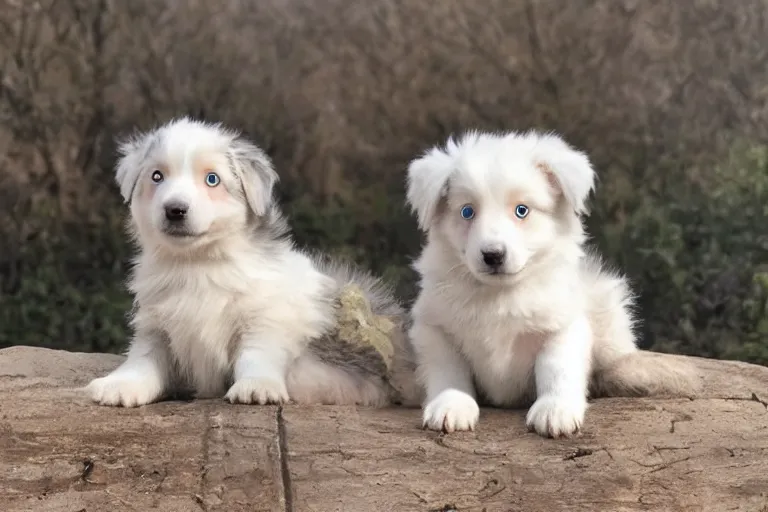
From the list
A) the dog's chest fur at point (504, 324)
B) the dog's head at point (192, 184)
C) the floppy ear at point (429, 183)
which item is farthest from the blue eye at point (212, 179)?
the dog's chest fur at point (504, 324)

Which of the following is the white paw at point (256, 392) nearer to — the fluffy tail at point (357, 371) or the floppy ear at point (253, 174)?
the fluffy tail at point (357, 371)

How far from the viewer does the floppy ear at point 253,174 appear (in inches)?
158

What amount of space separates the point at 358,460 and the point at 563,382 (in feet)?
2.97

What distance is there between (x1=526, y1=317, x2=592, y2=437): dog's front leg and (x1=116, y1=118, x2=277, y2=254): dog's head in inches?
55.1

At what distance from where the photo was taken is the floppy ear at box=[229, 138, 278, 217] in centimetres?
402

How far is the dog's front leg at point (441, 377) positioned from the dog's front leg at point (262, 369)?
22.0 inches

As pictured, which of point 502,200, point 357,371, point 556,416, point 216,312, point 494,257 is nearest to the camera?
point 556,416

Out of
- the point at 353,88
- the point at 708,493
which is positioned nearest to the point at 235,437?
the point at 708,493

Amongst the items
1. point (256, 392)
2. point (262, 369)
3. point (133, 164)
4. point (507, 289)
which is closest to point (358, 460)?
point (256, 392)

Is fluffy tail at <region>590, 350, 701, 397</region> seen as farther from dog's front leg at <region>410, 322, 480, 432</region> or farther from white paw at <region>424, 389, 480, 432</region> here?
white paw at <region>424, 389, 480, 432</region>

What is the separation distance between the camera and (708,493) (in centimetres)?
307

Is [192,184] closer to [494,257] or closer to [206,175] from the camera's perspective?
[206,175]

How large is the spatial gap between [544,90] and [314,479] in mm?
3503

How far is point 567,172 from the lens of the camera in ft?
12.2
